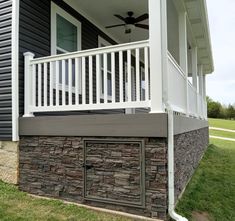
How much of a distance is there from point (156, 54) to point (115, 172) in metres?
1.71

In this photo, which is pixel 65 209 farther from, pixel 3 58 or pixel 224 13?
pixel 224 13

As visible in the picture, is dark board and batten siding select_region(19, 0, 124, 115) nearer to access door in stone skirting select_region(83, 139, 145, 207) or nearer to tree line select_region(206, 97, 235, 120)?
access door in stone skirting select_region(83, 139, 145, 207)

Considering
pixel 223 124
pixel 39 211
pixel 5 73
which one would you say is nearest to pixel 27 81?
pixel 5 73

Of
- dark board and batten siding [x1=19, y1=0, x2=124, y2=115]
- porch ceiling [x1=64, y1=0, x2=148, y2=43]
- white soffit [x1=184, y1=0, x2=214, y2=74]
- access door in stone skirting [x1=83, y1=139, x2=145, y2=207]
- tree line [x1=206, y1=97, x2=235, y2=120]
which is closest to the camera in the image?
access door in stone skirting [x1=83, y1=139, x2=145, y2=207]

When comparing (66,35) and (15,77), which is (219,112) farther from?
(15,77)

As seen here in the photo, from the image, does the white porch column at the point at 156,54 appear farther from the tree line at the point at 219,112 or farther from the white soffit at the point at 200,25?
the tree line at the point at 219,112

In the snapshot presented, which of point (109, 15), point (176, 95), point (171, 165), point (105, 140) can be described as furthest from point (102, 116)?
point (109, 15)

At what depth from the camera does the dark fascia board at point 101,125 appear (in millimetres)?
3896

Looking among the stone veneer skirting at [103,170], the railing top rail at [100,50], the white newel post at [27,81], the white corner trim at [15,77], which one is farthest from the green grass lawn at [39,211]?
the railing top rail at [100,50]

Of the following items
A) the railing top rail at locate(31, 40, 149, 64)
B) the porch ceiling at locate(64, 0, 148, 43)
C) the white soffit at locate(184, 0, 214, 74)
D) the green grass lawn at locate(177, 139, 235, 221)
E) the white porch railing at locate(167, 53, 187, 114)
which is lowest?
the green grass lawn at locate(177, 139, 235, 221)

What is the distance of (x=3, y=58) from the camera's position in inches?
202

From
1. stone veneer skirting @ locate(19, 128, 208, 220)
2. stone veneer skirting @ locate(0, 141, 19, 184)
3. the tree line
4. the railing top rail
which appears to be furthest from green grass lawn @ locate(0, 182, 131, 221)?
the tree line

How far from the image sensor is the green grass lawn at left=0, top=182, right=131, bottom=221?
12.8ft

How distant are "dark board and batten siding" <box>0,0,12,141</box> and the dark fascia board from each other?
265 millimetres
